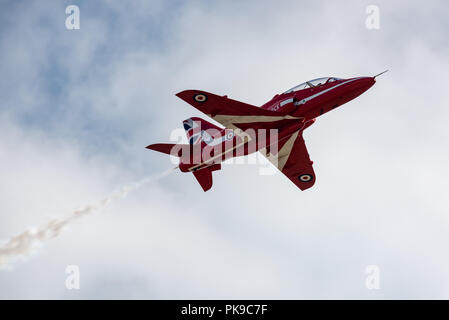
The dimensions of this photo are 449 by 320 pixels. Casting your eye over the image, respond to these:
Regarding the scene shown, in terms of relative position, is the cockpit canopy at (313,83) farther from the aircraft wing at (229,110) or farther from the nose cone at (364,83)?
the aircraft wing at (229,110)

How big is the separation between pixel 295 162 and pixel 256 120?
22.5 feet

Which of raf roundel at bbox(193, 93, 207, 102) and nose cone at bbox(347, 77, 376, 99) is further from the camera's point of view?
raf roundel at bbox(193, 93, 207, 102)

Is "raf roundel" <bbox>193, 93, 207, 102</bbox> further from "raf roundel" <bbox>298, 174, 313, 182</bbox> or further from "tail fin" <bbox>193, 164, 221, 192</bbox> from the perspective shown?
"raf roundel" <bbox>298, 174, 313, 182</bbox>

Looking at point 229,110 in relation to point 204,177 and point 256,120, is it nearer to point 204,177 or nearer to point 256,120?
point 256,120

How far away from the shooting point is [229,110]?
41.5 metres

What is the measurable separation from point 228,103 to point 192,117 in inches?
336

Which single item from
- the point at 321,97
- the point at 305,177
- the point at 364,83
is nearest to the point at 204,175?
the point at 305,177

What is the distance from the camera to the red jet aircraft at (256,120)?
40688 mm

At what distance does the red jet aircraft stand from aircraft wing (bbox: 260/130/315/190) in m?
0.14

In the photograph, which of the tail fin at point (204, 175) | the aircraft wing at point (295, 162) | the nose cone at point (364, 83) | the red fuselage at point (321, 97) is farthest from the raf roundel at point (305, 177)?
the nose cone at point (364, 83)

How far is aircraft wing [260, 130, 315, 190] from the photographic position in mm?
46188

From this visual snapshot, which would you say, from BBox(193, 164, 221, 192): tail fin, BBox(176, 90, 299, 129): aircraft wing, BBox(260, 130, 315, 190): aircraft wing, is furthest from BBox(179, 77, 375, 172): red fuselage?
BBox(260, 130, 315, 190): aircraft wing
